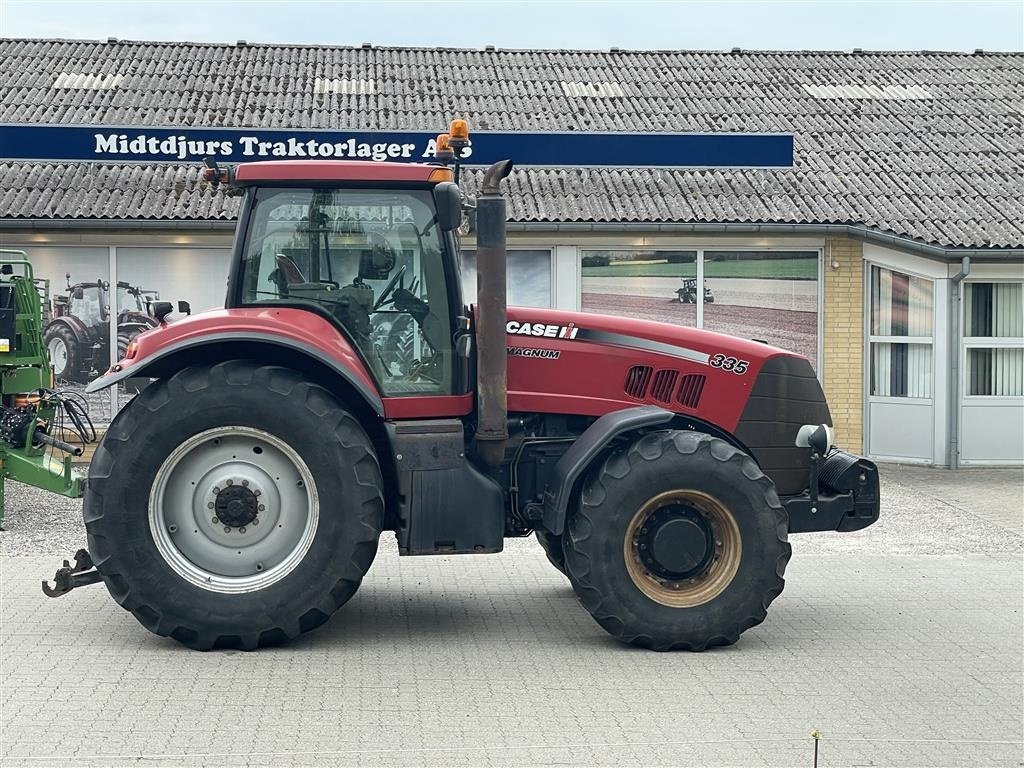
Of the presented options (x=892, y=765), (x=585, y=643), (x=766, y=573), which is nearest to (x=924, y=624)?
(x=766, y=573)

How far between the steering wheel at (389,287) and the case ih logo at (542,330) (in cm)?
66

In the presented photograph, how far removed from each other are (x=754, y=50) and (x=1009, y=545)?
1246cm

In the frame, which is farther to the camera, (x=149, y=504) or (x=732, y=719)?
(x=149, y=504)

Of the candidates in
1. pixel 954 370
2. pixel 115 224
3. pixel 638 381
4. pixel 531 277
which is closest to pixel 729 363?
pixel 638 381

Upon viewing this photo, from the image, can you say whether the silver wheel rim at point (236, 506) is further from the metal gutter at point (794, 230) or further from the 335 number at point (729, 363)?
the metal gutter at point (794, 230)

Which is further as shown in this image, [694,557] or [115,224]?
[115,224]

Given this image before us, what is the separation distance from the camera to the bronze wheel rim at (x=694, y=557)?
7.36 metres

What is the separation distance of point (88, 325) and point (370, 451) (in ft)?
33.5

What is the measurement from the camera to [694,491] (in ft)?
24.1

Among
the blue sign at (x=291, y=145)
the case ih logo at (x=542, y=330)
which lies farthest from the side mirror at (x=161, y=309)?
the blue sign at (x=291, y=145)

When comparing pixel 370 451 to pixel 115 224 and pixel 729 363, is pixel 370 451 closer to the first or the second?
pixel 729 363

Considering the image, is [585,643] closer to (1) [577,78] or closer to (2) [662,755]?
(2) [662,755]

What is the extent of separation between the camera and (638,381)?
780cm

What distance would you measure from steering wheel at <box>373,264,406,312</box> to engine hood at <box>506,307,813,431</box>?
2.14 feet
